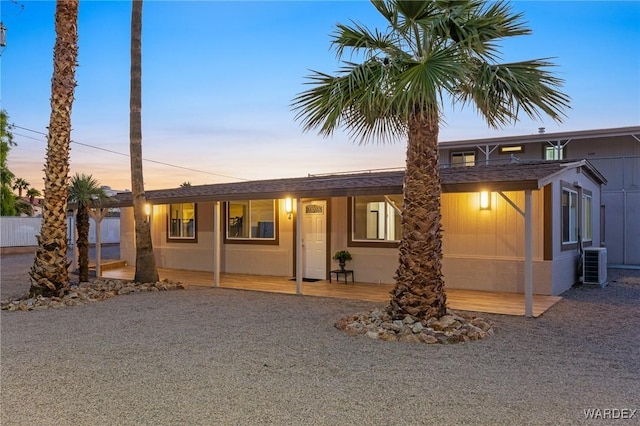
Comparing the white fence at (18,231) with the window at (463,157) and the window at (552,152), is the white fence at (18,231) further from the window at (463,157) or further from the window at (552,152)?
the window at (552,152)

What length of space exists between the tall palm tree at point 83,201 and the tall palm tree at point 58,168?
2100mm

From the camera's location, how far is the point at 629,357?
203 inches

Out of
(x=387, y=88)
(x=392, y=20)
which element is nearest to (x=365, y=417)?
(x=387, y=88)

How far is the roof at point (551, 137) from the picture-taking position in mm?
16109

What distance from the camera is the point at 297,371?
15.3ft

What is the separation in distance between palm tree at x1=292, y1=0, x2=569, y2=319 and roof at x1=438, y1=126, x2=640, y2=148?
1206cm

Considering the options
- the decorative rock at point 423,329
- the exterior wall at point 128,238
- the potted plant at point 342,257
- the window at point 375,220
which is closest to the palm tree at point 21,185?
the exterior wall at point 128,238

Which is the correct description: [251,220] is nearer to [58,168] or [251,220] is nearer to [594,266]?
[58,168]

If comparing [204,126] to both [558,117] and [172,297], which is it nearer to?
[172,297]

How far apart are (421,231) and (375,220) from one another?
16.1 feet

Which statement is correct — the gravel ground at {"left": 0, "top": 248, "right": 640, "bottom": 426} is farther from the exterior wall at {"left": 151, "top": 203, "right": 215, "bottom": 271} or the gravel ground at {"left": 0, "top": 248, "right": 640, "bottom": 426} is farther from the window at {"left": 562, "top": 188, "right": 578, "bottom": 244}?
the exterior wall at {"left": 151, "top": 203, "right": 215, "bottom": 271}

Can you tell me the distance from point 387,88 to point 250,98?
10.8 m

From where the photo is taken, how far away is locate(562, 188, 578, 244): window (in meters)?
10.2

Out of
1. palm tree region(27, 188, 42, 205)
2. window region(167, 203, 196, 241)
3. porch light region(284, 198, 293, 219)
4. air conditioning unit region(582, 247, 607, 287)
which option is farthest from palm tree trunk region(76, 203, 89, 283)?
palm tree region(27, 188, 42, 205)
